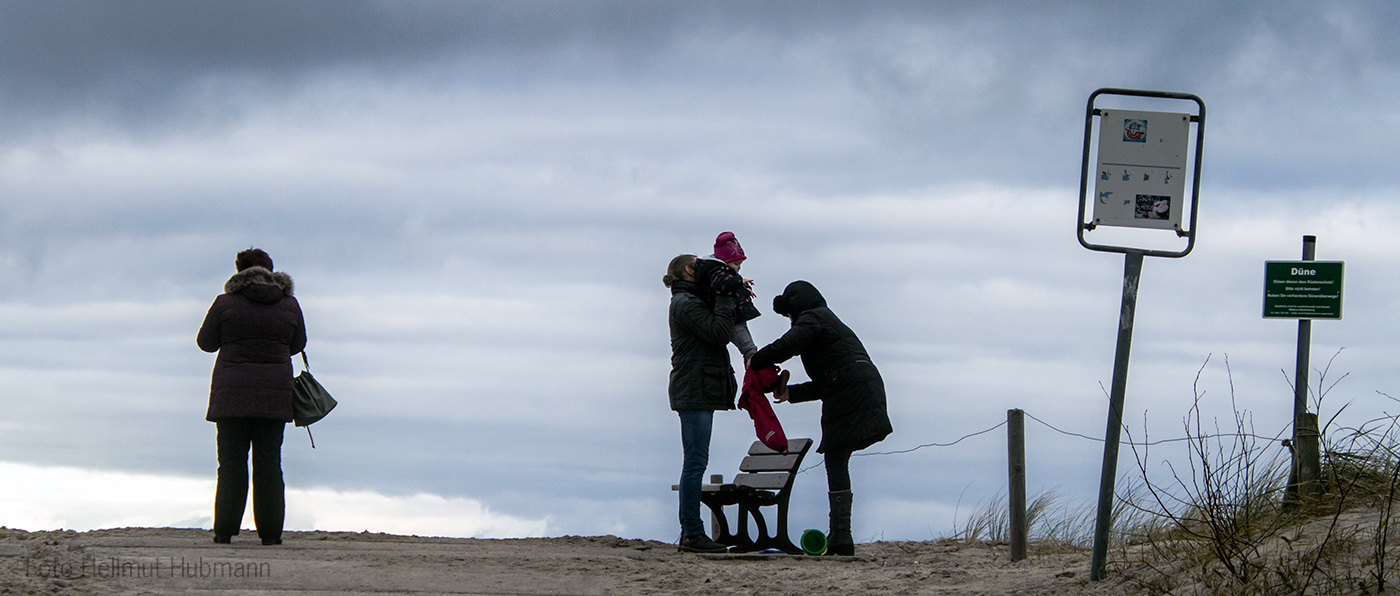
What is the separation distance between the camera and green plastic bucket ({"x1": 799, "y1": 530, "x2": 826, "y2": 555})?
926 centimetres

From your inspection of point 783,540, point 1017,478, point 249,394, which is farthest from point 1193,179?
point 249,394

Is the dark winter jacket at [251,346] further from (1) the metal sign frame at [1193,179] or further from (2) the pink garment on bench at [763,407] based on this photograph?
(1) the metal sign frame at [1193,179]

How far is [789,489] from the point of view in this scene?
9.34 meters

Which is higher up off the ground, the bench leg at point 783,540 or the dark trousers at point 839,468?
the dark trousers at point 839,468

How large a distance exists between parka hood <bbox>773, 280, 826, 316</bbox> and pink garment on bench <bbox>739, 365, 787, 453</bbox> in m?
0.43

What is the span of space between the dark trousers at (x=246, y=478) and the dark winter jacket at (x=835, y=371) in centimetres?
342

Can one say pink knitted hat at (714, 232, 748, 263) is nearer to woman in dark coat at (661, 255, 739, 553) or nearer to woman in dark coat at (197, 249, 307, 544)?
woman in dark coat at (661, 255, 739, 553)

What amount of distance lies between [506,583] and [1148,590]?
339cm

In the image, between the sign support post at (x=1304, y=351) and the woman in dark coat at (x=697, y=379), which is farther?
the sign support post at (x=1304, y=351)

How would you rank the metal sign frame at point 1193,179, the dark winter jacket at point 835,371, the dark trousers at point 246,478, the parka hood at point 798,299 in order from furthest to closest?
the parka hood at point 798,299
the dark trousers at point 246,478
the dark winter jacket at point 835,371
the metal sign frame at point 1193,179

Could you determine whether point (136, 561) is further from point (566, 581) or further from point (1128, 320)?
point (1128, 320)

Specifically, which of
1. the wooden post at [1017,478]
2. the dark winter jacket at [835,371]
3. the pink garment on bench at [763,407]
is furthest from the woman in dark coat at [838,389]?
the wooden post at [1017,478]

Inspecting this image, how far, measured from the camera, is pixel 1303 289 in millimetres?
10406

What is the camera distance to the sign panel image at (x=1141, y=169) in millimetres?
6703
